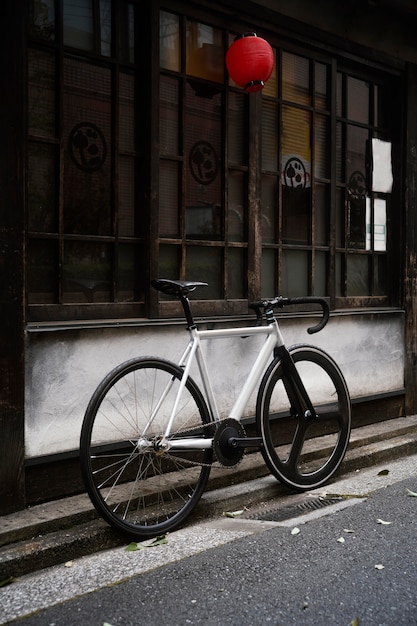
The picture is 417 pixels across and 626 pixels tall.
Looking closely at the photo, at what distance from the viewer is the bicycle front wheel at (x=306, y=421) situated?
5.23 metres

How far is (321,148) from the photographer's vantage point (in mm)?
7078

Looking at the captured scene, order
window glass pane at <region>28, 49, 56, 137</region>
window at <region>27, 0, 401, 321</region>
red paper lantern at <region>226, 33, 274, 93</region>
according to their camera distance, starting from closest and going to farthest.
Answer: window glass pane at <region>28, 49, 56, 137</region> → window at <region>27, 0, 401, 321</region> → red paper lantern at <region>226, 33, 274, 93</region>

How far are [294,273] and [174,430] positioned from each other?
2.39 m

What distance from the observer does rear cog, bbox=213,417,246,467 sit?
480 centimetres

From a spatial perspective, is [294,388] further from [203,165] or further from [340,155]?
[340,155]

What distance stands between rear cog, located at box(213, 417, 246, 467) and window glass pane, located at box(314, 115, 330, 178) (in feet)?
10.1

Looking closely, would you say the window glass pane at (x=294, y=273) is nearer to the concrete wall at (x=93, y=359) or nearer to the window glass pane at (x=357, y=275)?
the concrete wall at (x=93, y=359)

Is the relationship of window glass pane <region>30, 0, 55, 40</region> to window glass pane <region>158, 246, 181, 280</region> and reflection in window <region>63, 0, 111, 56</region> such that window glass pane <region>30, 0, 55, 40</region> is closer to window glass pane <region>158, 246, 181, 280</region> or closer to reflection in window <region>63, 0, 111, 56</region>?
reflection in window <region>63, 0, 111, 56</region>

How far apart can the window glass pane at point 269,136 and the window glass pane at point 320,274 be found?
1022 mm

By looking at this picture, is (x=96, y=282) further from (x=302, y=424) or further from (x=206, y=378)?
(x=302, y=424)

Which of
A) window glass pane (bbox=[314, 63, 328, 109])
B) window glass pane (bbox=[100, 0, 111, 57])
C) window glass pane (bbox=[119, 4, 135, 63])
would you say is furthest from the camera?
window glass pane (bbox=[314, 63, 328, 109])

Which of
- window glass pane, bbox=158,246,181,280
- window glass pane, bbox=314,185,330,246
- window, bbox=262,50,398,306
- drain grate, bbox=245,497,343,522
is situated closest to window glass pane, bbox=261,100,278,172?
window, bbox=262,50,398,306

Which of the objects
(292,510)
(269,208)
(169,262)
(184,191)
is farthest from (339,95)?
(292,510)

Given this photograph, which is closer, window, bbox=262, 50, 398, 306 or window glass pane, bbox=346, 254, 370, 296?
window, bbox=262, 50, 398, 306
